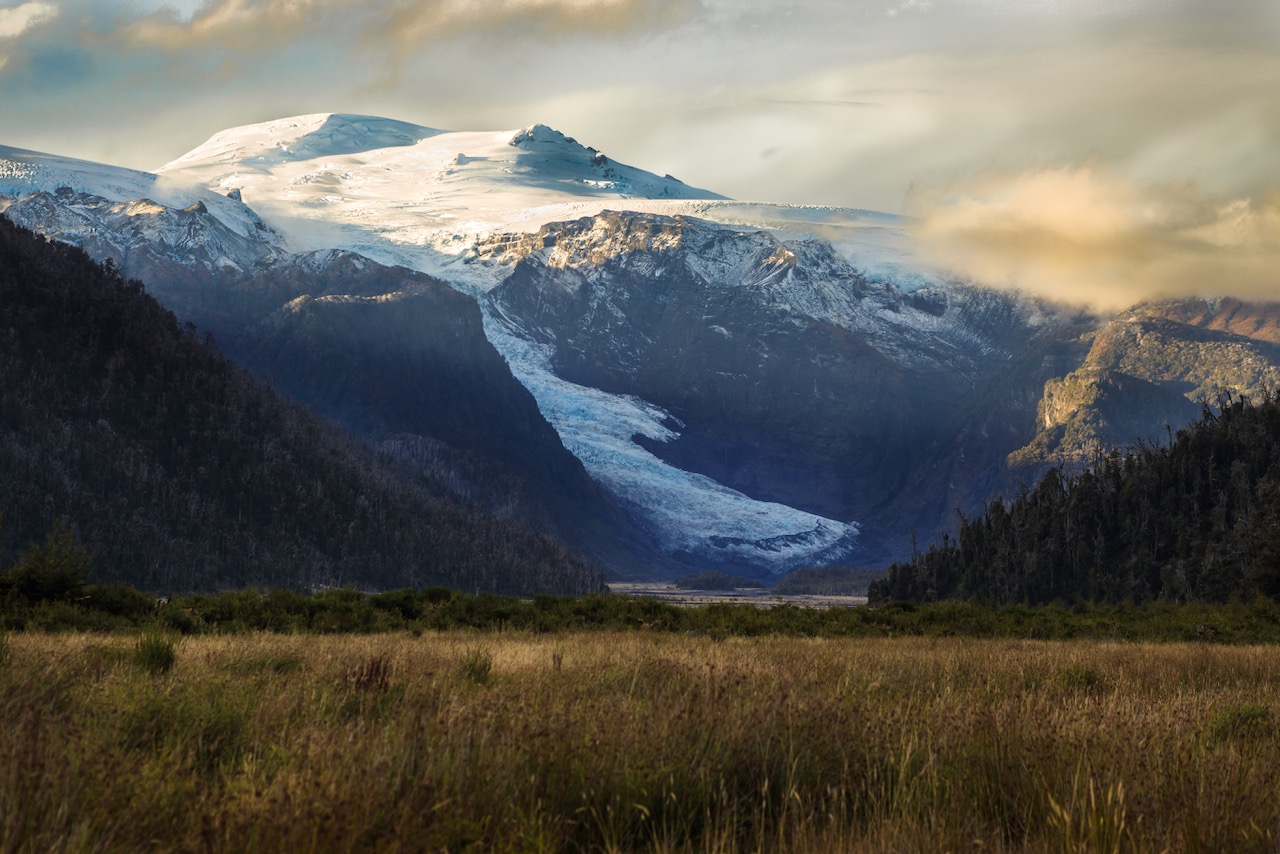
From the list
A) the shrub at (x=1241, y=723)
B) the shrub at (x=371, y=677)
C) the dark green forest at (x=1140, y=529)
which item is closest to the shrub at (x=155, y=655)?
the shrub at (x=371, y=677)

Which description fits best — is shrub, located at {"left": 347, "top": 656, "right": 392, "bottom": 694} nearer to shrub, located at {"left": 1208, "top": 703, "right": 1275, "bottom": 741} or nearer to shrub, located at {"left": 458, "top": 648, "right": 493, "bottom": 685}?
shrub, located at {"left": 458, "top": 648, "right": 493, "bottom": 685}

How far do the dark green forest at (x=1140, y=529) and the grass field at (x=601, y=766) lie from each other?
94.4 m

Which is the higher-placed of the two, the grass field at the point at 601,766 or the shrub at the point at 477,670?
the grass field at the point at 601,766

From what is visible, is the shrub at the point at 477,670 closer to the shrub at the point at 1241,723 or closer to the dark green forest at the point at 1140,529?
the shrub at the point at 1241,723

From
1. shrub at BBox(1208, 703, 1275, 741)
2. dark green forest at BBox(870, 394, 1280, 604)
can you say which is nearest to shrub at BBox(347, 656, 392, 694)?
shrub at BBox(1208, 703, 1275, 741)

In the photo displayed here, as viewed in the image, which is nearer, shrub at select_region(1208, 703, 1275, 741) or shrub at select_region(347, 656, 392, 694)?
shrub at select_region(1208, 703, 1275, 741)

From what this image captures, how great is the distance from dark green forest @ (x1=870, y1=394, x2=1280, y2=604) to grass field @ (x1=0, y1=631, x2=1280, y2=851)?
94.4m

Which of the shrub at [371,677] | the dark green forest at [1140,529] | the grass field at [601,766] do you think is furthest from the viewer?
the dark green forest at [1140,529]

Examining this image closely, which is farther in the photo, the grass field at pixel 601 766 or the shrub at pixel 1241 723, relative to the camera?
the shrub at pixel 1241 723

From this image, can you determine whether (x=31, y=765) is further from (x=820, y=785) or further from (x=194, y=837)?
(x=820, y=785)

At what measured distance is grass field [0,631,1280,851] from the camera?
7012 mm

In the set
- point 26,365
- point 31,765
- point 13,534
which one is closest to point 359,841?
point 31,765

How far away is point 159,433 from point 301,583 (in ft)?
109

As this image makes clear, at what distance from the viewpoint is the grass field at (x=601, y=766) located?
7012 millimetres
